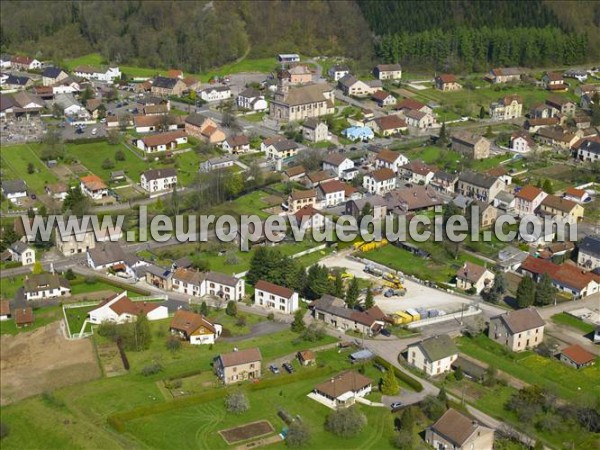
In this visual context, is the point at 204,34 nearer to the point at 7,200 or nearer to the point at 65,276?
the point at 7,200

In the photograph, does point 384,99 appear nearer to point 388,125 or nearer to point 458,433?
point 388,125

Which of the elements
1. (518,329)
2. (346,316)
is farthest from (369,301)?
(518,329)

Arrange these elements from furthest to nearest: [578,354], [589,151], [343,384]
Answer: [589,151] → [578,354] → [343,384]

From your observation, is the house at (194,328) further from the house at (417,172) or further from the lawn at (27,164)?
the house at (417,172)

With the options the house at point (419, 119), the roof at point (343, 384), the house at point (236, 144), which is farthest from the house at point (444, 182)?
the roof at point (343, 384)

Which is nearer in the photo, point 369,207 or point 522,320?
point 522,320

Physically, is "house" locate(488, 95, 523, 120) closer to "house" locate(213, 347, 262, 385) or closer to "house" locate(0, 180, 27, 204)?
"house" locate(0, 180, 27, 204)
